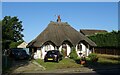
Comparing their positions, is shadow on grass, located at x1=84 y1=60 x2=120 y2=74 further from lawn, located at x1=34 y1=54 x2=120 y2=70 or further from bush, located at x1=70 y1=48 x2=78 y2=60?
bush, located at x1=70 y1=48 x2=78 y2=60

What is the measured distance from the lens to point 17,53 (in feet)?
146

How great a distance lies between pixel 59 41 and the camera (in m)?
47.3

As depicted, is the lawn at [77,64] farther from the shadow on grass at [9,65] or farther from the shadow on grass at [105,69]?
the shadow on grass at [9,65]

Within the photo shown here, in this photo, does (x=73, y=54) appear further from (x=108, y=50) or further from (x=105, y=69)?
(x=105, y=69)

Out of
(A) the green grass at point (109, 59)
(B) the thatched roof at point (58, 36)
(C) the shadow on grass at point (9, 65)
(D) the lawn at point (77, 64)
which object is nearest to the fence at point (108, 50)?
(A) the green grass at point (109, 59)

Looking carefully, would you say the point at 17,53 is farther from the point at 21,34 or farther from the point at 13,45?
the point at 21,34

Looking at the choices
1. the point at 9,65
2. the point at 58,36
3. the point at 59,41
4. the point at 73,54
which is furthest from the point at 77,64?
the point at 58,36

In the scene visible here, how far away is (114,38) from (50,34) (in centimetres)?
1112

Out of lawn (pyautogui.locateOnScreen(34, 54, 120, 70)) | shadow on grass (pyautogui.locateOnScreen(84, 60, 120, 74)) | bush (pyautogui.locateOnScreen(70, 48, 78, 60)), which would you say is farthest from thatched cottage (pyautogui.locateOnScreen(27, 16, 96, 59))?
shadow on grass (pyautogui.locateOnScreen(84, 60, 120, 74))

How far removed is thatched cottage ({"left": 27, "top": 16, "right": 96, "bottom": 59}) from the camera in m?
47.2

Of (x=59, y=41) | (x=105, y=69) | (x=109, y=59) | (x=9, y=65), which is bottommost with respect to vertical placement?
(x=105, y=69)

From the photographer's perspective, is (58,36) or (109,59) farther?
(58,36)

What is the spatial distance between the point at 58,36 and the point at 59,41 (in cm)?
162

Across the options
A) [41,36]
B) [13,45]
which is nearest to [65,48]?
[41,36]
